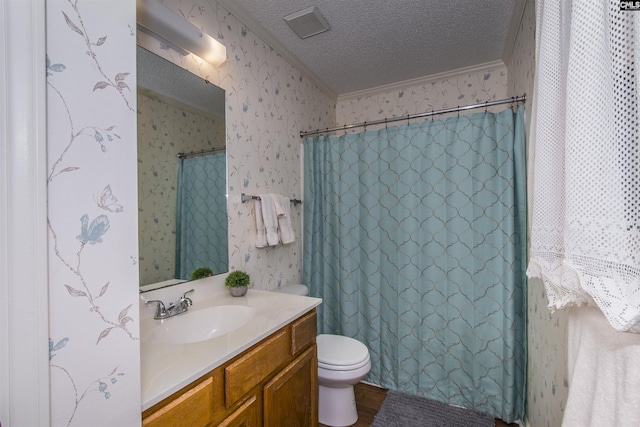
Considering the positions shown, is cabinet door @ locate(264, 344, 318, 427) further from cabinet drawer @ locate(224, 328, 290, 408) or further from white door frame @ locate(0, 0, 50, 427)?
white door frame @ locate(0, 0, 50, 427)

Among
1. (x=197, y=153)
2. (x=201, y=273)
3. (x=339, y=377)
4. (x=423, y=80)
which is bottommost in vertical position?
(x=339, y=377)

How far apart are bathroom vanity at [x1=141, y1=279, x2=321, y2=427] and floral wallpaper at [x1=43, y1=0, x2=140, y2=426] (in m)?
0.16

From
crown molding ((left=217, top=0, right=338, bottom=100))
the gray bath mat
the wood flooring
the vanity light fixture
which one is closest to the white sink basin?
the wood flooring

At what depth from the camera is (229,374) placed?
913 millimetres

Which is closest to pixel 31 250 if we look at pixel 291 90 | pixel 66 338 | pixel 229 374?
pixel 66 338

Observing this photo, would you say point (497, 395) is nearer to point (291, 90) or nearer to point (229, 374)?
point (229, 374)

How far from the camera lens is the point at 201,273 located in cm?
149

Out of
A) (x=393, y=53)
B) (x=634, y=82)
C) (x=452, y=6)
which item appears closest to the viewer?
(x=634, y=82)

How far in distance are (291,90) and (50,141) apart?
6.45ft

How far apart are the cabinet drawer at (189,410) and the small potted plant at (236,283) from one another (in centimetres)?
69

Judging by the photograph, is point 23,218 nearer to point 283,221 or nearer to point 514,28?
point 283,221

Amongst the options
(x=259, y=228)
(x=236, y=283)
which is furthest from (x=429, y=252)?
(x=236, y=283)

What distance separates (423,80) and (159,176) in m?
2.25

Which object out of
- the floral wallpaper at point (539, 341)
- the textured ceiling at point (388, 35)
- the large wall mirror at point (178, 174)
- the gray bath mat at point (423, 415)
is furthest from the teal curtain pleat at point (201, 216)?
the floral wallpaper at point (539, 341)
